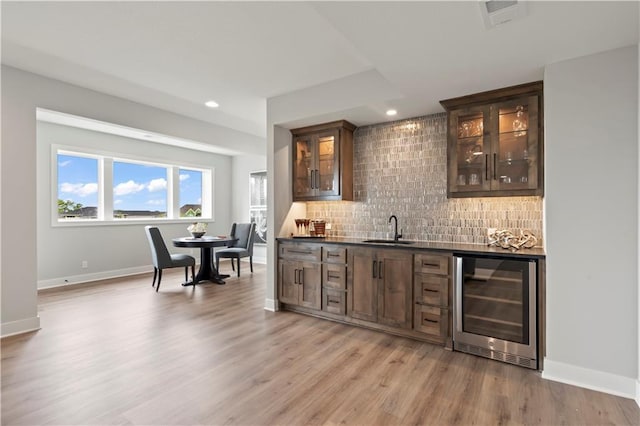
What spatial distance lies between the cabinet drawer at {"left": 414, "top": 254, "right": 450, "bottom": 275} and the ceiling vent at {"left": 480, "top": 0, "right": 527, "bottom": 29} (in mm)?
1925

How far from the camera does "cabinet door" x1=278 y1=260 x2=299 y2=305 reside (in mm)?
4125

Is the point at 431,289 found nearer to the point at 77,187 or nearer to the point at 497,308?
the point at 497,308

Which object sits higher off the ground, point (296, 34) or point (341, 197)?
point (296, 34)

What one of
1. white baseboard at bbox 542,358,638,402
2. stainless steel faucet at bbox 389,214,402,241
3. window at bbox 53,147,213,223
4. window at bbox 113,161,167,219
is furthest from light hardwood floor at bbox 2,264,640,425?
window at bbox 113,161,167,219

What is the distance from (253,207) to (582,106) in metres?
6.69

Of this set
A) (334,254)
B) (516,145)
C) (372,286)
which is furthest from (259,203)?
(516,145)

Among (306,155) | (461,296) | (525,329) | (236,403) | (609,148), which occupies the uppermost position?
(306,155)

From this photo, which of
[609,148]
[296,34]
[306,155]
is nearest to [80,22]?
[296,34]

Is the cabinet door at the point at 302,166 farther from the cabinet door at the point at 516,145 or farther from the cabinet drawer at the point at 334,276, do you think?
the cabinet door at the point at 516,145

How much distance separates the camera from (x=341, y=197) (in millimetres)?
4105

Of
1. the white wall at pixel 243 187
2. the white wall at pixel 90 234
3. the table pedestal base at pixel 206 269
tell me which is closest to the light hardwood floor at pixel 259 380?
the table pedestal base at pixel 206 269

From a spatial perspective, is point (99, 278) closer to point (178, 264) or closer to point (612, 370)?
point (178, 264)

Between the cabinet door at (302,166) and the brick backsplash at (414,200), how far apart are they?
45 centimetres

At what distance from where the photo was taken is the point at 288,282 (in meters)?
4.19
